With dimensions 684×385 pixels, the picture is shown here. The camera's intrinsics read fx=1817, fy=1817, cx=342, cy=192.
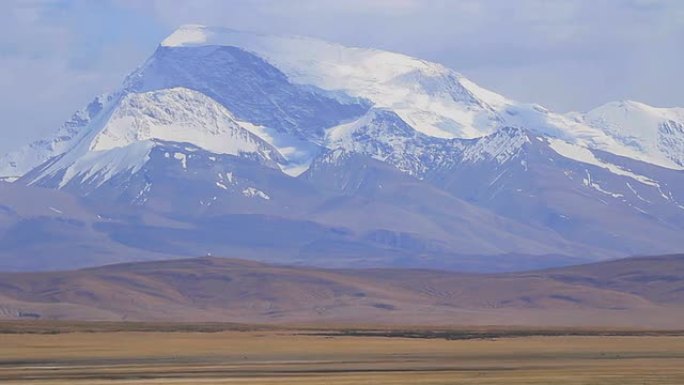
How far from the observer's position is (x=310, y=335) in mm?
135875

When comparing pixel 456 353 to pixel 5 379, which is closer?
pixel 5 379

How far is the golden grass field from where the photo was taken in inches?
3287

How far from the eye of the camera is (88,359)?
100000mm

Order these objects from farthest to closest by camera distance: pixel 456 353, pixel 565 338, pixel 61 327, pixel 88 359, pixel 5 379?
1. pixel 61 327
2. pixel 565 338
3. pixel 456 353
4. pixel 88 359
5. pixel 5 379

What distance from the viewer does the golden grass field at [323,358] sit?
83500 millimetres

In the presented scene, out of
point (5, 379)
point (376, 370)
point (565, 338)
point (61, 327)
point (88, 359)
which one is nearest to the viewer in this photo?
point (5, 379)

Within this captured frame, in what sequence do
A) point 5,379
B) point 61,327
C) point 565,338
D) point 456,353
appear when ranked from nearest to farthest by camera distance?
point 5,379 → point 456,353 → point 565,338 → point 61,327

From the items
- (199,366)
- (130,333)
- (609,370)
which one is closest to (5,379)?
(199,366)

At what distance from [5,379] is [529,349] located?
40.2 m

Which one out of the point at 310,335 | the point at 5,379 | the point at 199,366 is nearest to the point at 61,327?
the point at 310,335

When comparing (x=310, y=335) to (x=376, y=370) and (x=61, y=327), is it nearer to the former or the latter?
(x=61, y=327)

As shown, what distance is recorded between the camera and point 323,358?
102 metres

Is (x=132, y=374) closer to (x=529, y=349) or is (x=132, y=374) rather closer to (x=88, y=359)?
(x=88, y=359)

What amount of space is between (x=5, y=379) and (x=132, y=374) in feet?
21.3
